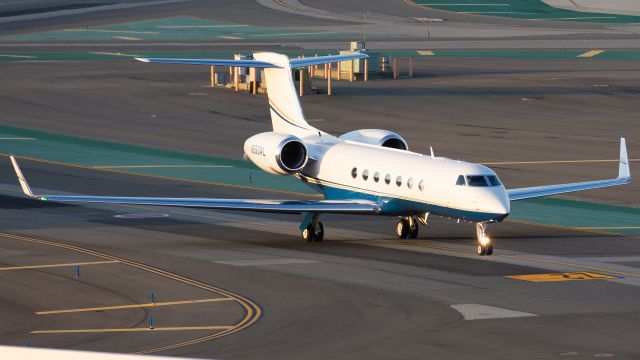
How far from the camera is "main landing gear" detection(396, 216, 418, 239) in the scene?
37.3m

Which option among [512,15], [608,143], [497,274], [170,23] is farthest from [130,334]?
[512,15]

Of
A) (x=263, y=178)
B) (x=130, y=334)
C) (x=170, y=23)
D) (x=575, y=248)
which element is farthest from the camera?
(x=170, y=23)

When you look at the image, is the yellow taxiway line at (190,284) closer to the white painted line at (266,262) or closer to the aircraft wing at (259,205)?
the aircraft wing at (259,205)

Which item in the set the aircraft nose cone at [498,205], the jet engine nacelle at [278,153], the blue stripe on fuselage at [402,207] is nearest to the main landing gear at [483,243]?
the blue stripe on fuselage at [402,207]

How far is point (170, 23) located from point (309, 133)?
90553 mm

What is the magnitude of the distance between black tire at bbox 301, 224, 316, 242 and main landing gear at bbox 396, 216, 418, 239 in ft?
8.03

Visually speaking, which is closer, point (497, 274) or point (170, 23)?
point (497, 274)

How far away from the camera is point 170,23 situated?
12875cm

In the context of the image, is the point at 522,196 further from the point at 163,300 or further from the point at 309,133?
the point at 163,300

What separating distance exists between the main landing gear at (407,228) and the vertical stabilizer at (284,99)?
204 inches

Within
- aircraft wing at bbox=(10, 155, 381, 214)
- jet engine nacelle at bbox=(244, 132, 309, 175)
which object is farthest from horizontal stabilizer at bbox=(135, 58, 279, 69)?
aircraft wing at bbox=(10, 155, 381, 214)

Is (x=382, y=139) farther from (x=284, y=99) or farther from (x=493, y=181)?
(x=493, y=181)

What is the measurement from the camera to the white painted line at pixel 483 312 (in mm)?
26891

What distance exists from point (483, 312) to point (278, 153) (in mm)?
11374
